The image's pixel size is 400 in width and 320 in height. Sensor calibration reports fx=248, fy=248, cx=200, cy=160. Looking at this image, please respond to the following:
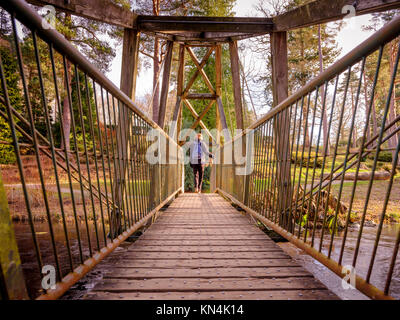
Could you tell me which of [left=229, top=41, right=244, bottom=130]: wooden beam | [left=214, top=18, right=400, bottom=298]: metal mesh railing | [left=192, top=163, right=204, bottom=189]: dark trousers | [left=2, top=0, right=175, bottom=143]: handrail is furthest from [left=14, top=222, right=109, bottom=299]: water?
[left=229, top=41, right=244, bottom=130]: wooden beam

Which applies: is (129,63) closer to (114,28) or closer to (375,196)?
(114,28)

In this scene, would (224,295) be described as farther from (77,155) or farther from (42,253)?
(42,253)

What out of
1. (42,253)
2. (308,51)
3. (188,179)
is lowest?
(42,253)

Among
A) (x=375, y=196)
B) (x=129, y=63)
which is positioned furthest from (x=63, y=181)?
(x=375, y=196)

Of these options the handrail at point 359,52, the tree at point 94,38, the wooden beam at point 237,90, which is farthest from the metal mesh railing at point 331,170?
the tree at point 94,38

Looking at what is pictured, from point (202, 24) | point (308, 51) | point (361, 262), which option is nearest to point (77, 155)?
point (202, 24)

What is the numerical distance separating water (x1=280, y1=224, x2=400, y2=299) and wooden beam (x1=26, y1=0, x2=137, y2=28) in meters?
3.27

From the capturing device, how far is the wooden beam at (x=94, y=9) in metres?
2.60

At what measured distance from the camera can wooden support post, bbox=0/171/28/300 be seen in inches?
29.4

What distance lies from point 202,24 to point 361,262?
4.36 meters

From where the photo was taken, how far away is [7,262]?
0.76 m

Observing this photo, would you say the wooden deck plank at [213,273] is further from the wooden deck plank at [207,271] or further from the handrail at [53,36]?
the handrail at [53,36]

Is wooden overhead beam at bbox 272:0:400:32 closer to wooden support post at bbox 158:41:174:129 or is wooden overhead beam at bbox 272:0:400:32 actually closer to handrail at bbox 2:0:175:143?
handrail at bbox 2:0:175:143
